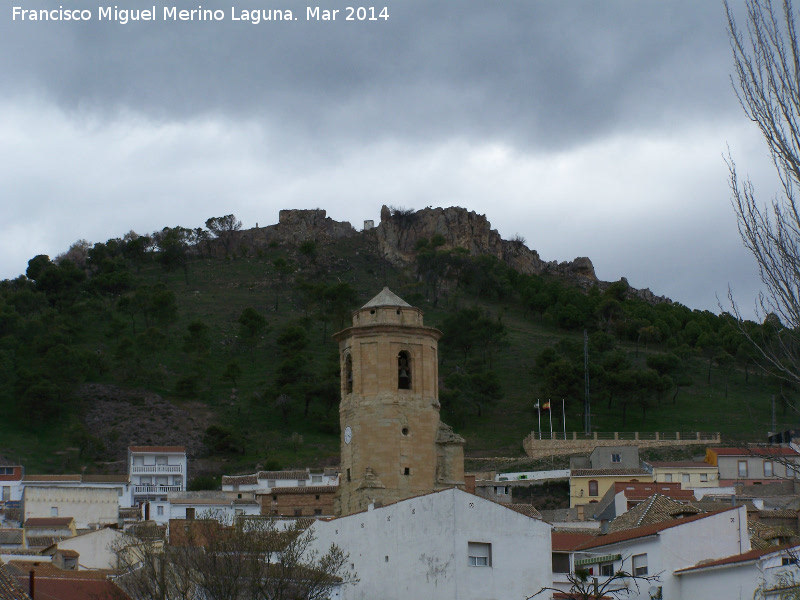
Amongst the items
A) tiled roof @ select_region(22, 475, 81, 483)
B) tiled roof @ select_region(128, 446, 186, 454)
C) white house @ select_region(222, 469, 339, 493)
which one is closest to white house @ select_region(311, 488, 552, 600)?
white house @ select_region(222, 469, 339, 493)

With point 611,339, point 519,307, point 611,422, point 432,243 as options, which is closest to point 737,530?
point 611,422

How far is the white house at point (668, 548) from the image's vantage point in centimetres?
3538

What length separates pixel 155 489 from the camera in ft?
240

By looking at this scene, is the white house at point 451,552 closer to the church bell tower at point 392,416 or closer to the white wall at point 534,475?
the church bell tower at point 392,416

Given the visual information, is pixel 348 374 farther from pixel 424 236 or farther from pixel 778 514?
pixel 424 236

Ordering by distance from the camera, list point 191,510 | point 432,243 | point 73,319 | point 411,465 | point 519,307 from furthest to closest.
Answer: point 432,243, point 519,307, point 73,319, point 191,510, point 411,465

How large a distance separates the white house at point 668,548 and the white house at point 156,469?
3943 cm

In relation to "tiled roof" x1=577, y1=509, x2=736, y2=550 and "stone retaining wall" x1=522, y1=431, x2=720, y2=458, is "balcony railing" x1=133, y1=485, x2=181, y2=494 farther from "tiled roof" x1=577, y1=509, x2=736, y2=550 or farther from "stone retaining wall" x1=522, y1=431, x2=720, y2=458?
Result: "tiled roof" x1=577, y1=509, x2=736, y2=550

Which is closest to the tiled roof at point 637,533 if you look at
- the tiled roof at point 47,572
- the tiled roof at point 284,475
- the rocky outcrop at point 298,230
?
the tiled roof at point 47,572

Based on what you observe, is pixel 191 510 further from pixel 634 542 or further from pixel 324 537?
pixel 634 542

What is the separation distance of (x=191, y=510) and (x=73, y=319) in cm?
4135

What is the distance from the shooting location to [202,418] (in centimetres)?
8750

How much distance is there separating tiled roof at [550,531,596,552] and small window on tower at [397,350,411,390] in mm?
6966

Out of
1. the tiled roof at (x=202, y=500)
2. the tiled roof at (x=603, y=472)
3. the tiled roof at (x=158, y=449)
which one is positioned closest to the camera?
the tiled roof at (x=202, y=500)
